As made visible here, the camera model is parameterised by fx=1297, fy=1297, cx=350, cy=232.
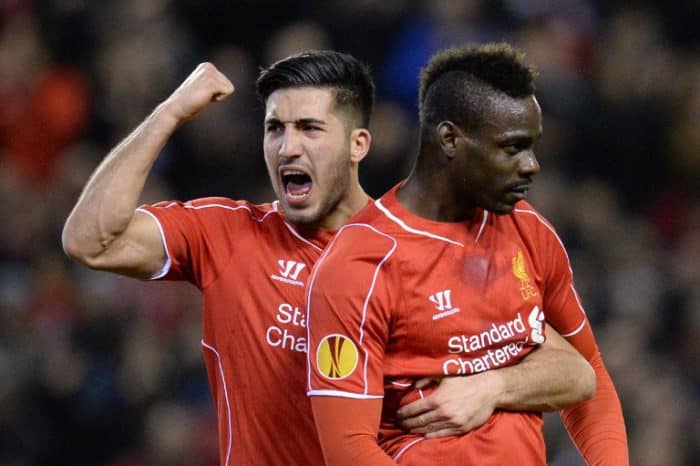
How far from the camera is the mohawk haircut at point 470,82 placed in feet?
11.6

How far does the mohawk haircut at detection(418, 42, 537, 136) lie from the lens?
355 centimetres

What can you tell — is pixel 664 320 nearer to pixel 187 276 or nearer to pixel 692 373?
pixel 692 373

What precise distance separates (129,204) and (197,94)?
0.41 metres

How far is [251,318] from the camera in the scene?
157 inches

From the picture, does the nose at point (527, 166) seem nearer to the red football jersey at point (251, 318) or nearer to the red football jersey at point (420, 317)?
the red football jersey at point (420, 317)

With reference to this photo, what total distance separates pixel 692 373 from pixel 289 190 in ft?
14.1

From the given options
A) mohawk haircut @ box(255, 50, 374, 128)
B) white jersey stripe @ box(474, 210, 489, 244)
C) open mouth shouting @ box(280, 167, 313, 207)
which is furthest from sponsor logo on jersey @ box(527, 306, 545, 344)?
mohawk haircut @ box(255, 50, 374, 128)

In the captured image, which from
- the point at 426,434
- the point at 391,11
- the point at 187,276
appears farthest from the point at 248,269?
the point at 391,11

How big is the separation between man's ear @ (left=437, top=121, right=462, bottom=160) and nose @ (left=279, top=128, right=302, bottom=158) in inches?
22.8

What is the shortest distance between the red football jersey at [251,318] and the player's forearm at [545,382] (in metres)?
0.64

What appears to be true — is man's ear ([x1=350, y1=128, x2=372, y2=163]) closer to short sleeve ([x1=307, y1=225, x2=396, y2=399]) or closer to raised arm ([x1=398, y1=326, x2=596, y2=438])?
short sleeve ([x1=307, y1=225, x2=396, y2=399])

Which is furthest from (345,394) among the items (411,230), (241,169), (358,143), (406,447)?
(241,169)

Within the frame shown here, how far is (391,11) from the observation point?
27.5 ft

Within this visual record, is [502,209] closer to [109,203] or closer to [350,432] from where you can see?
[350,432]
